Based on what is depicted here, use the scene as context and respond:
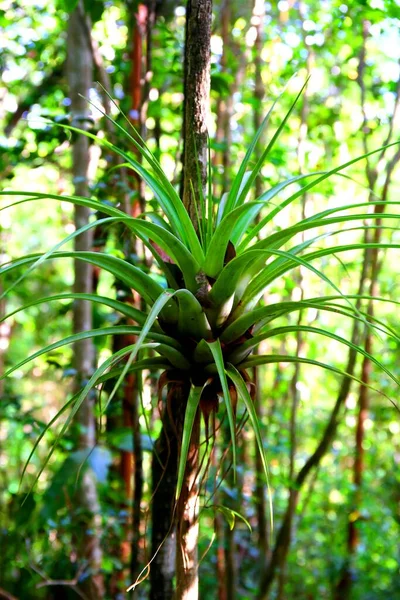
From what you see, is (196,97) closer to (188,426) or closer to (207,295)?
(207,295)

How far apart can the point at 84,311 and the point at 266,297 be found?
1454mm

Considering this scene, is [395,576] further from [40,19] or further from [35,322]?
[40,19]

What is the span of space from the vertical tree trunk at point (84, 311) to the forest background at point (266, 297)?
0.05ft

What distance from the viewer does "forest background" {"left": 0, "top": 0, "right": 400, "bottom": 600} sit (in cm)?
259

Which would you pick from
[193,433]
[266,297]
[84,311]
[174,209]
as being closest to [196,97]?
[174,209]

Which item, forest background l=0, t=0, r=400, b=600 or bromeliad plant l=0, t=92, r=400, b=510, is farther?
forest background l=0, t=0, r=400, b=600

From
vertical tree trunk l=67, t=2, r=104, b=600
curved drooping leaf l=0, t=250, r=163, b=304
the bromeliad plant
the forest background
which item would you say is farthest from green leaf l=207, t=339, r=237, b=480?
vertical tree trunk l=67, t=2, r=104, b=600

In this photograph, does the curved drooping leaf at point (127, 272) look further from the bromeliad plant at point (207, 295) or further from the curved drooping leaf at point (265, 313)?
the curved drooping leaf at point (265, 313)

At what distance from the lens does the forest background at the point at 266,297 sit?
2.59 meters

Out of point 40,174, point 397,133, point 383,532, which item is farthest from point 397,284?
point 40,174

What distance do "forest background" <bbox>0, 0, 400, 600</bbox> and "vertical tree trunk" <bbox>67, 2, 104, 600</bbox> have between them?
0.02 meters

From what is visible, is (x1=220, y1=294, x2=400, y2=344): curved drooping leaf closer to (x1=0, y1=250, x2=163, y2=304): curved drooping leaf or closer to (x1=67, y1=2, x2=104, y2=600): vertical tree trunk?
(x1=0, y1=250, x2=163, y2=304): curved drooping leaf

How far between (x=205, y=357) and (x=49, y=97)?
3523 mm

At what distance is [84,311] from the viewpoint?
2.80 m
